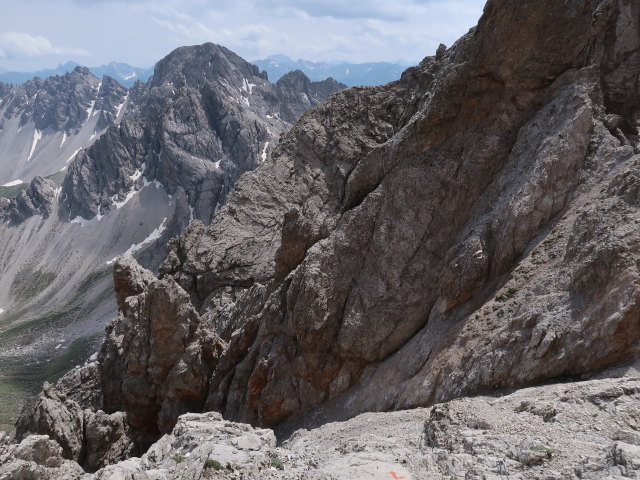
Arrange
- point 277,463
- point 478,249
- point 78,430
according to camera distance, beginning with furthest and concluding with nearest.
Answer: point 78,430
point 478,249
point 277,463

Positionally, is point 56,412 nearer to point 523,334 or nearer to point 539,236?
point 523,334

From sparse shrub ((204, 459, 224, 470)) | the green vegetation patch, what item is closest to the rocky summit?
sparse shrub ((204, 459, 224, 470))

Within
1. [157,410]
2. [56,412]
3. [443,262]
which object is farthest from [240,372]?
[443,262]

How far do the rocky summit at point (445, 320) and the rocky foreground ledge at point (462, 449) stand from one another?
0.32 ft

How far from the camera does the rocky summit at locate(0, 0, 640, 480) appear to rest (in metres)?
19.5

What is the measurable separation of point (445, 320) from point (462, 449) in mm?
11865

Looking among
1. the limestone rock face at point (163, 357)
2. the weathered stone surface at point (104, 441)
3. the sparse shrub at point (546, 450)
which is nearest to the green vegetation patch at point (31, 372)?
the limestone rock face at point (163, 357)

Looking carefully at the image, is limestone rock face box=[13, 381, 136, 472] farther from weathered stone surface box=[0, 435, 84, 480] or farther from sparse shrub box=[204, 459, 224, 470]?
sparse shrub box=[204, 459, 224, 470]

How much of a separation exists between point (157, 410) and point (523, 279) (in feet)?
114

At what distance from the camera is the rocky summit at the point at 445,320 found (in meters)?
19.5

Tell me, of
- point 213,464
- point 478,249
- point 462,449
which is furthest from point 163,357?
point 462,449

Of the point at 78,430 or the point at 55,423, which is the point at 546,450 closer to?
the point at 55,423

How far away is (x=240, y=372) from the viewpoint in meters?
39.5

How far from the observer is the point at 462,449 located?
62.0ft
